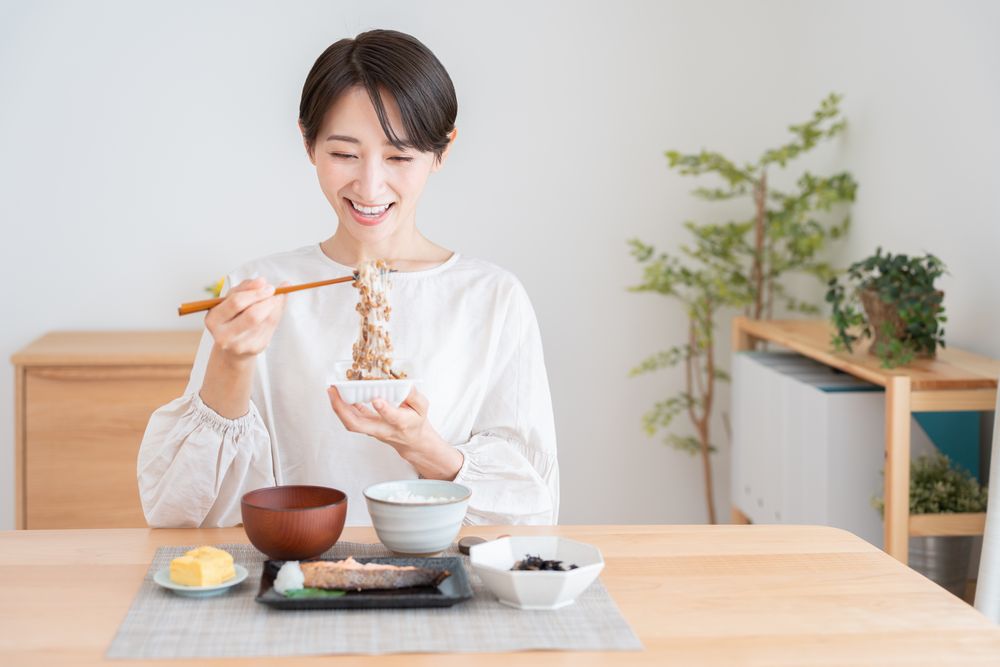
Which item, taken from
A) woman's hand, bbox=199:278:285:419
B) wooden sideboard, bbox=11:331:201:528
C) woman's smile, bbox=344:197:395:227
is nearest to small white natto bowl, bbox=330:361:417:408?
woman's hand, bbox=199:278:285:419

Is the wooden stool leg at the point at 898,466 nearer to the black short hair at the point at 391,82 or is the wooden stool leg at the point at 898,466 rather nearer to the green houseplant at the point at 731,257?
the green houseplant at the point at 731,257

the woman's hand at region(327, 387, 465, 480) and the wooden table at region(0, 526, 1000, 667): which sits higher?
the woman's hand at region(327, 387, 465, 480)

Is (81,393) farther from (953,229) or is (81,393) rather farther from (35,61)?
(953,229)

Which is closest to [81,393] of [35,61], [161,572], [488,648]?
[35,61]

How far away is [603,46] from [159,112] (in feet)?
4.92

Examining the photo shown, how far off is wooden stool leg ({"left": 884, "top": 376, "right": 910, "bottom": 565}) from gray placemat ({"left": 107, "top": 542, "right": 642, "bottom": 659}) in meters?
1.37

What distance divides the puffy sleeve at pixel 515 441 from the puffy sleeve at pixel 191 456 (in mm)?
341

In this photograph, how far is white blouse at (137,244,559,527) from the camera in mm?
1723

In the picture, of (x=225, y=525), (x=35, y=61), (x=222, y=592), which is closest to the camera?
(x=222, y=592)

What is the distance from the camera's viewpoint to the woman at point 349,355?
1597 millimetres

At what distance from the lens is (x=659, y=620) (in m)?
1.16

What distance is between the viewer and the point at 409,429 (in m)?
1.52

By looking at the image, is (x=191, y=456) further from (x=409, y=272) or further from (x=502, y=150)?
(x=502, y=150)

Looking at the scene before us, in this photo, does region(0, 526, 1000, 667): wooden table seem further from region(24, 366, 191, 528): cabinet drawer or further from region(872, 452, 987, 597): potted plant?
region(24, 366, 191, 528): cabinet drawer
